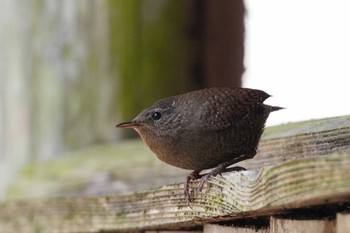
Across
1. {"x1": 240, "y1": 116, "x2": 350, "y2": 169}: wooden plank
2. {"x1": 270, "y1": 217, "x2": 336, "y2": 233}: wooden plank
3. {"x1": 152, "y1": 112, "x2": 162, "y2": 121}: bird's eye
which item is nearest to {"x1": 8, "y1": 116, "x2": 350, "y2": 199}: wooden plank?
{"x1": 240, "y1": 116, "x2": 350, "y2": 169}: wooden plank

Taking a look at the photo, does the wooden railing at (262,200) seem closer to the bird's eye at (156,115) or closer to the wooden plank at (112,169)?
the wooden plank at (112,169)

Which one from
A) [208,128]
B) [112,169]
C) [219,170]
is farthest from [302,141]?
[112,169]

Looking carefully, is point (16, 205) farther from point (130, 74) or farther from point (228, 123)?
point (228, 123)

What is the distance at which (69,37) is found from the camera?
486cm

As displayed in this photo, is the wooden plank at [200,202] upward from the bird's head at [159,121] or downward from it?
downward

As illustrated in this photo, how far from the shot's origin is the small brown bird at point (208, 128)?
10.8 feet

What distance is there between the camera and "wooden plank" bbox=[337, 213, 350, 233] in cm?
229

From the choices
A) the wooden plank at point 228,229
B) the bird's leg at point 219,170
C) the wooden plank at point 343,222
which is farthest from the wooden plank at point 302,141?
the wooden plank at point 343,222

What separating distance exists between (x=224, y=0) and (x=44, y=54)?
1045mm

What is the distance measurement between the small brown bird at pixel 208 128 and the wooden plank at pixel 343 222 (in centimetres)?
85

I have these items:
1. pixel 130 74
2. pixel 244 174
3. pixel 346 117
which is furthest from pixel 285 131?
pixel 130 74

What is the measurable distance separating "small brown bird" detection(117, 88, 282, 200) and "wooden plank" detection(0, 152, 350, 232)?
0.16 metres

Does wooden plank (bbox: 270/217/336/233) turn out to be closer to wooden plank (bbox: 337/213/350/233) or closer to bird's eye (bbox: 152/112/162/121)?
wooden plank (bbox: 337/213/350/233)

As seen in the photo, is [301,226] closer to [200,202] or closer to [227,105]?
[200,202]
